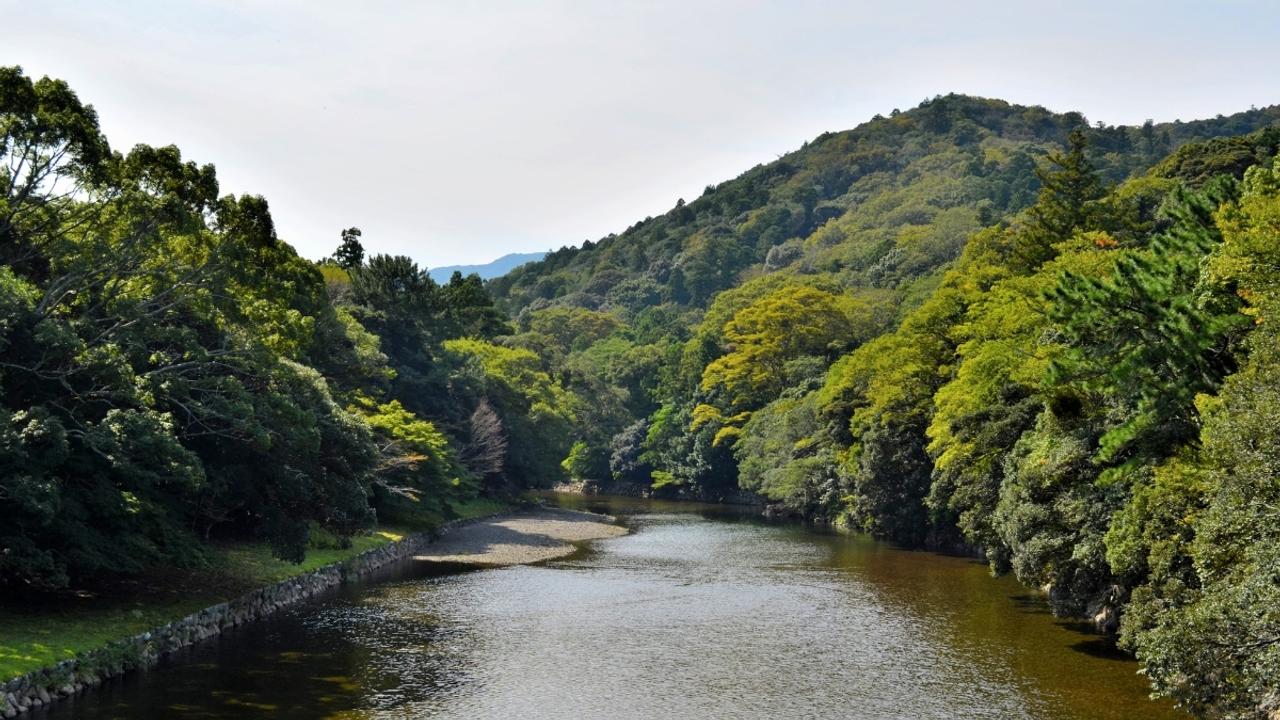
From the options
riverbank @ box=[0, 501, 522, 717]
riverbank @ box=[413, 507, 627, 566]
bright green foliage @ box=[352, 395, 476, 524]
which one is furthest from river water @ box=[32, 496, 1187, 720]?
bright green foliage @ box=[352, 395, 476, 524]

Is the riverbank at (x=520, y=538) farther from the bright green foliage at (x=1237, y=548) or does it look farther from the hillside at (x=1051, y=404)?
the bright green foliage at (x=1237, y=548)

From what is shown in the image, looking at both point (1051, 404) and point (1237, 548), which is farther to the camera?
point (1051, 404)

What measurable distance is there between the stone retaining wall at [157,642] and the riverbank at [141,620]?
0.08 ft

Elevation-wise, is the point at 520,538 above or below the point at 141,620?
below

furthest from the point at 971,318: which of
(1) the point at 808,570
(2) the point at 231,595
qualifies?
(2) the point at 231,595

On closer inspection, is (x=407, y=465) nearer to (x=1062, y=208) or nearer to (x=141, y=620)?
(x=141, y=620)

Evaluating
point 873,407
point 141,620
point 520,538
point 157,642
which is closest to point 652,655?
point 157,642

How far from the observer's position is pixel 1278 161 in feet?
88.8

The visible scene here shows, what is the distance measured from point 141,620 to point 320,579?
12.3 meters

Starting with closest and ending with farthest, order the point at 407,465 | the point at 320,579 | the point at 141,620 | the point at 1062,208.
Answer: the point at 141,620
the point at 320,579
the point at 407,465
the point at 1062,208

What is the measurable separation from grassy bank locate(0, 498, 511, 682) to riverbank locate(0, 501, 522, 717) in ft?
0.08

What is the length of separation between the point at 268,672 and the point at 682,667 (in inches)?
445

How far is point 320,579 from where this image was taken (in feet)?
133

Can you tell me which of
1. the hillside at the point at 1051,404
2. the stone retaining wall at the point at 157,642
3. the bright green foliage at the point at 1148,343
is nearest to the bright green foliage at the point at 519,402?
the hillside at the point at 1051,404
